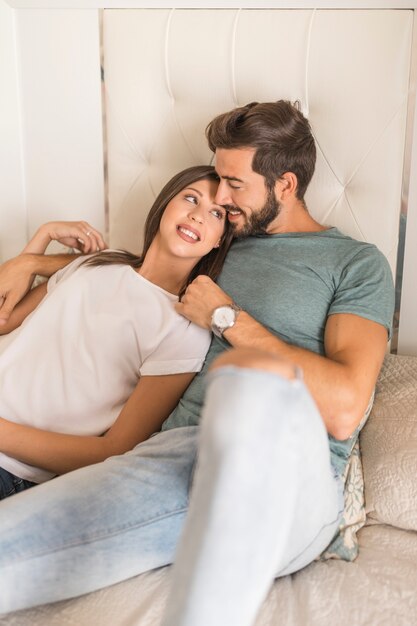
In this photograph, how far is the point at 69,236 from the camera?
1599mm

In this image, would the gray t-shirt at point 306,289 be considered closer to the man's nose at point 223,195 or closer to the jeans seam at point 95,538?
the man's nose at point 223,195

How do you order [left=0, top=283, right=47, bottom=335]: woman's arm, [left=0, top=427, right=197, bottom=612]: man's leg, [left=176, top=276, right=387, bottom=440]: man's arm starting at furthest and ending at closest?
[left=0, top=283, right=47, bottom=335]: woman's arm
[left=176, top=276, right=387, bottom=440]: man's arm
[left=0, top=427, right=197, bottom=612]: man's leg

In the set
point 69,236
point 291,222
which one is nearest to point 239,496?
point 291,222

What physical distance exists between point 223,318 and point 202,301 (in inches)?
2.7

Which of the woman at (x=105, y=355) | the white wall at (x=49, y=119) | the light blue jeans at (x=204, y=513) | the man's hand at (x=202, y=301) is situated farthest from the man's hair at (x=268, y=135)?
the light blue jeans at (x=204, y=513)

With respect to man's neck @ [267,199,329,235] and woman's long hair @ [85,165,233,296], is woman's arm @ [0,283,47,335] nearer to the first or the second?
woman's long hair @ [85,165,233,296]

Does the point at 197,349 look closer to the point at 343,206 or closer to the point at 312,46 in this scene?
the point at 343,206

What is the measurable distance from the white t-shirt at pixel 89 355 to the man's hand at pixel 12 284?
0.12 m

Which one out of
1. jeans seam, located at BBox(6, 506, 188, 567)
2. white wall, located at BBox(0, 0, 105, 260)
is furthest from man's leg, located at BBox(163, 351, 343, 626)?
white wall, located at BBox(0, 0, 105, 260)

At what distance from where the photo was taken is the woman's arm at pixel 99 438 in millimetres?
1246

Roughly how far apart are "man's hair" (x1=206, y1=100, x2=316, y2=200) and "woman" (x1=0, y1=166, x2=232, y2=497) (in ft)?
0.39

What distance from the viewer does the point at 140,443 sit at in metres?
1.24

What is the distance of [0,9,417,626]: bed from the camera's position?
4.27ft

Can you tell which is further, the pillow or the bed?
the bed
